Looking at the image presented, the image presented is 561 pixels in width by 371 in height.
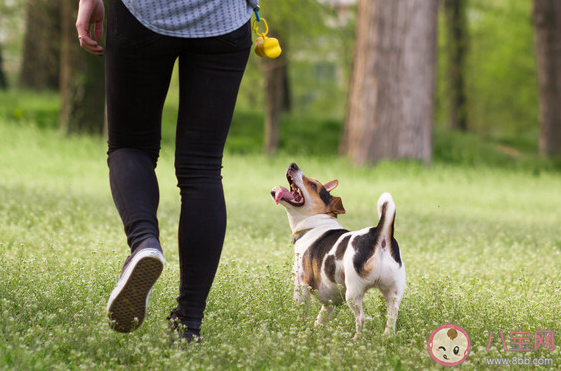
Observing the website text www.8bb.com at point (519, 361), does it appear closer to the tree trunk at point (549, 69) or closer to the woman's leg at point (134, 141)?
the woman's leg at point (134, 141)

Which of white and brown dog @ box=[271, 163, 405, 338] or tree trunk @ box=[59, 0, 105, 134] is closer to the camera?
white and brown dog @ box=[271, 163, 405, 338]

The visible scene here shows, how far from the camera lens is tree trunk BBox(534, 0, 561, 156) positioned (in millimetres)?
18516

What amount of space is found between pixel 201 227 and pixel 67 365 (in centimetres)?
75

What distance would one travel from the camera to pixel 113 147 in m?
3.25

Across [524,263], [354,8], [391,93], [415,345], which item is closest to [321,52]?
[354,8]

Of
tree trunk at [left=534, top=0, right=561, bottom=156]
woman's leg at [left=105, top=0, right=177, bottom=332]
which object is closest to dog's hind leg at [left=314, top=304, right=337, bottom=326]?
woman's leg at [left=105, top=0, right=177, bottom=332]

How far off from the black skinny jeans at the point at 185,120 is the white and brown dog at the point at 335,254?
71cm

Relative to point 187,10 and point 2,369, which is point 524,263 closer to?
point 187,10

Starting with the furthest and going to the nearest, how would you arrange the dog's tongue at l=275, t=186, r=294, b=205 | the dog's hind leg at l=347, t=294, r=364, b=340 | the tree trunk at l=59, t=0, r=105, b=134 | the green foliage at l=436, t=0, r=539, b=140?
the green foliage at l=436, t=0, r=539, b=140 < the tree trunk at l=59, t=0, r=105, b=134 < the dog's tongue at l=275, t=186, r=294, b=205 < the dog's hind leg at l=347, t=294, r=364, b=340

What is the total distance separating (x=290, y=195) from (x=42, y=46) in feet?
54.6

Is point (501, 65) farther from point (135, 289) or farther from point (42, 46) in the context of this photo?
point (135, 289)

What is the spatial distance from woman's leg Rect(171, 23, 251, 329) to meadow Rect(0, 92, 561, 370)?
0.27 meters

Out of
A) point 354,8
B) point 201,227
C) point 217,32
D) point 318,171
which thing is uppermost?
point 354,8

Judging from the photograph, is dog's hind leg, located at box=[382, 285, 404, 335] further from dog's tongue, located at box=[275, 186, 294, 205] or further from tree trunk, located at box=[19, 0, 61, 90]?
tree trunk, located at box=[19, 0, 61, 90]
